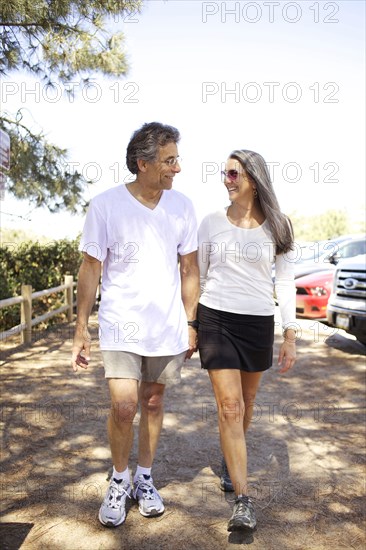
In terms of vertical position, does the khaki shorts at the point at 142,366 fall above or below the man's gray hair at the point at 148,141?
below

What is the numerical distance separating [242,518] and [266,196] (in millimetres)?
1774

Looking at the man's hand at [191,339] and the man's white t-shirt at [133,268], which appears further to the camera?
the man's hand at [191,339]

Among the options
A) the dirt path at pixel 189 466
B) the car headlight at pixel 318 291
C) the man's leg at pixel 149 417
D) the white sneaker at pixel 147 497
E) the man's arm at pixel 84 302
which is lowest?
the dirt path at pixel 189 466

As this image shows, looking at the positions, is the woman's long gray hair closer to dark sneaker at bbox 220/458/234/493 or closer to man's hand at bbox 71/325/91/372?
man's hand at bbox 71/325/91/372

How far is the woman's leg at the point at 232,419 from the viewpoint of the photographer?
3.37 meters

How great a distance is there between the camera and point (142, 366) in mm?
3387

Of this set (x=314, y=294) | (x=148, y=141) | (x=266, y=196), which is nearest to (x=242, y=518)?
(x=266, y=196)

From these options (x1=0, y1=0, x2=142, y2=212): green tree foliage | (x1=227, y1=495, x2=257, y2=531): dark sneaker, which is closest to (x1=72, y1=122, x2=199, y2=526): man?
(x1=227, y1=495, x2=257, y2=531): dark sneaker

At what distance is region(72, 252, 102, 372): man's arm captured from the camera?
10.7 feet

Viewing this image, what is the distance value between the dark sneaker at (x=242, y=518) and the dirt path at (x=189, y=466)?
0.11m

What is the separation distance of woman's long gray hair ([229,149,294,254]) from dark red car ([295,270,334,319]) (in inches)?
321

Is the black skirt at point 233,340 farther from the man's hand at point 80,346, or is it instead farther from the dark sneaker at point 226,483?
the dark sneaker at point 226,483

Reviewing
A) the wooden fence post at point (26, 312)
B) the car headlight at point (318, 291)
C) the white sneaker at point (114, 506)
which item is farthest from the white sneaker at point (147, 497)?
the car headlight at point (318, 291)

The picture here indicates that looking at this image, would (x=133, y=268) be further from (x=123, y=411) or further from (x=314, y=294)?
(x=314, y=294)
